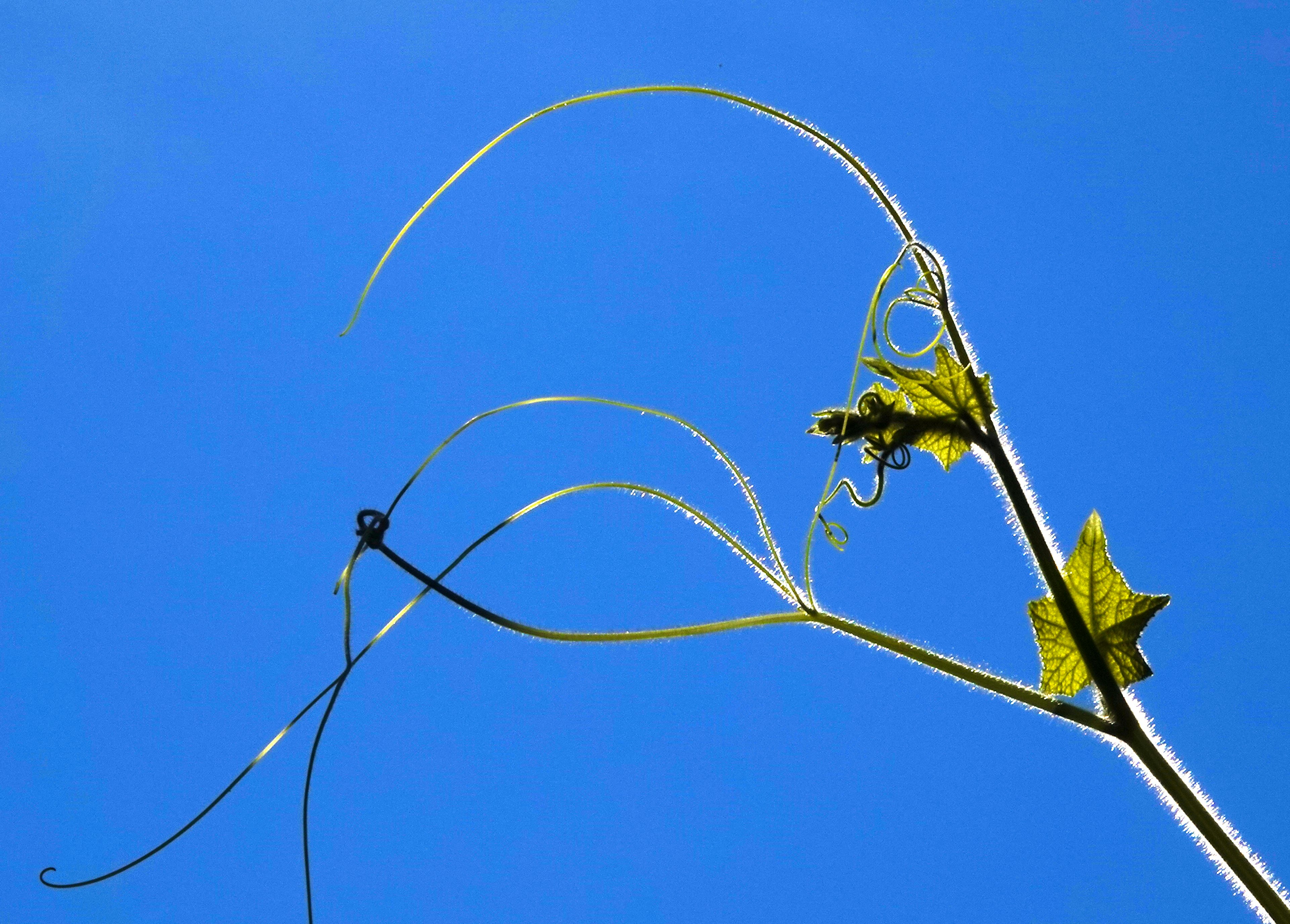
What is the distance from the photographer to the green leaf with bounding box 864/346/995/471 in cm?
85

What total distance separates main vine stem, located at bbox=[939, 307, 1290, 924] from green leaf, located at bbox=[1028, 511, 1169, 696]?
12 mm

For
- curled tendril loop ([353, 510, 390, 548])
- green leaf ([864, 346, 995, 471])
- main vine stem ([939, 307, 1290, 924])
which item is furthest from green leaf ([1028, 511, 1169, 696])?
curled tendril loop ([353, 510, 390, 548])

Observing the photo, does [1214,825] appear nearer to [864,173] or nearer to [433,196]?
[864,173]

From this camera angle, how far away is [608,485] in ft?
3.23

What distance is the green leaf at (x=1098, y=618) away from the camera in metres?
0.80

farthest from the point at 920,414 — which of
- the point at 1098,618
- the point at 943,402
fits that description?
the point at 1098,618

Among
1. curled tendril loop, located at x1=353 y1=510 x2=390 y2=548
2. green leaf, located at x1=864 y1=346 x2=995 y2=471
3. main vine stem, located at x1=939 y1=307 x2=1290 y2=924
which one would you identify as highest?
curled tendril loop, located at x1=353 y1=510 x2=390 y2=548

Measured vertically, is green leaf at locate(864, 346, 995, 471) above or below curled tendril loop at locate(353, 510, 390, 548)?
below

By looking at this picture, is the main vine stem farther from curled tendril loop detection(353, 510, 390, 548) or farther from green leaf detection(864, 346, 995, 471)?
curled tendril loop detection(353, 510, 390, 548)

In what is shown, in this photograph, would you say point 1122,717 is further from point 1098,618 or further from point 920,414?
point 920,414

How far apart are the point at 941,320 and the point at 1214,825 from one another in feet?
1.51

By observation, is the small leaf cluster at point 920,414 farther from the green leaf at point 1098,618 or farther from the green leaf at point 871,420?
the green leaf at point 1098,618

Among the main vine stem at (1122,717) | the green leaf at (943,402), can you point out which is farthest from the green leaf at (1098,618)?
the green leaf at (943,402)

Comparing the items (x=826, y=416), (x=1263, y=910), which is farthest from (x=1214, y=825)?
(x=826, y=416)
